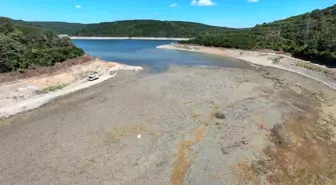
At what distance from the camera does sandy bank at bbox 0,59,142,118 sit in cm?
2539

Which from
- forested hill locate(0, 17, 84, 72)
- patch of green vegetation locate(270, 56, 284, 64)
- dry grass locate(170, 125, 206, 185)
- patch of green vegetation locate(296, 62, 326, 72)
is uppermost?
forested hill locate(0, 17, 84, 72)

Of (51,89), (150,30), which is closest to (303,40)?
(51,89)

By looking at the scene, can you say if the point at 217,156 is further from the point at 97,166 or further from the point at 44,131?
the point at 44,131

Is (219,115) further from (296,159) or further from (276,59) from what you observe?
(276,59)

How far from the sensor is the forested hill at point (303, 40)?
47031 millimetres

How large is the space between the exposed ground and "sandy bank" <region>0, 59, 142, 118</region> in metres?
1.63

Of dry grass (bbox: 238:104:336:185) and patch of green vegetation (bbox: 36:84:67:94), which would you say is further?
patch of green vegetation (bbox: 36:84:67:94)

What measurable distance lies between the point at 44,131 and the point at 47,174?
20.1ft

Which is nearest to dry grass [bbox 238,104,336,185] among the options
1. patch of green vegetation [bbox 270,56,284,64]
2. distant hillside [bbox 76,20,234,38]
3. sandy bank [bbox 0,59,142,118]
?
sandy bank [bbox 0,59,142,118]

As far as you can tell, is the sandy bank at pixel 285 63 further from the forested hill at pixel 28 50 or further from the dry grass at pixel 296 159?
the forested hill at pixel 28 50

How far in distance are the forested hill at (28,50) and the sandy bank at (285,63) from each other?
3604cm

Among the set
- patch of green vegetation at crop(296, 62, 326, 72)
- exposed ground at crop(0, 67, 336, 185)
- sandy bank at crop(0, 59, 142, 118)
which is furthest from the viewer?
patch of green vegetation at crop(296, 62, 326, 72)

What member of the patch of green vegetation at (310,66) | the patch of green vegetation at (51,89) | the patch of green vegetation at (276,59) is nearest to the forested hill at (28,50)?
the patch of green vegetation at (51,89)

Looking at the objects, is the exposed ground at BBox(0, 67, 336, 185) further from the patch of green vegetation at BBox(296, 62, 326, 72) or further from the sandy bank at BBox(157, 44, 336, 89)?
the patch of green vegetation at BBox(296, 62, 326, 72)
